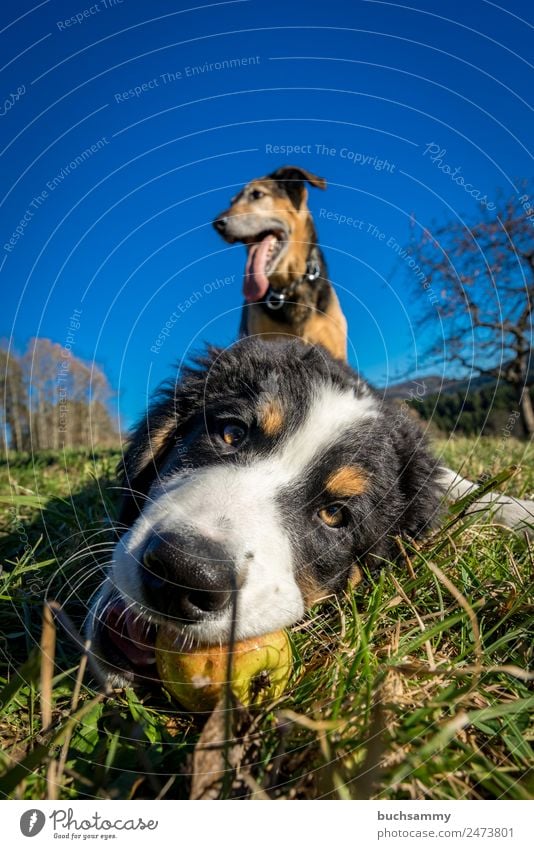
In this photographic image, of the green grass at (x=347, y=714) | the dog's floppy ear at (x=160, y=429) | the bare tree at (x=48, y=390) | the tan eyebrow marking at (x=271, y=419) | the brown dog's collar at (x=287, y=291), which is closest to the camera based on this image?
the green grass at (x=347, y=714)

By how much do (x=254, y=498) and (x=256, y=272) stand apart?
535 cm

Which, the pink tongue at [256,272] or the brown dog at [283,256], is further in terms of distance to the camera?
the brown dog at [283,256]

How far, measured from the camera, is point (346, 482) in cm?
334

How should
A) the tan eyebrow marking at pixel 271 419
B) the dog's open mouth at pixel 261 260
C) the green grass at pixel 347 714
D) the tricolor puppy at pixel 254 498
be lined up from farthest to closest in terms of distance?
1. the dog's open mouth at pixel 261 260
2. the tan eyebrow marking at pixel 271 419
3. the tricolor puppy at pixel 254 498
4. the green grass at pixel 347 714

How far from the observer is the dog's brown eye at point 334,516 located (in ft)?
10.9

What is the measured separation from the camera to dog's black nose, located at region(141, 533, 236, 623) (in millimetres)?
2299

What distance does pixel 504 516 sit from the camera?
4.36 m

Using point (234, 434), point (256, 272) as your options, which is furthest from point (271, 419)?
point (256, 272)

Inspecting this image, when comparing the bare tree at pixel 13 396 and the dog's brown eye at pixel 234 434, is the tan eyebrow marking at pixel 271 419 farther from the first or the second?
the bare tree at pixel 13 396
